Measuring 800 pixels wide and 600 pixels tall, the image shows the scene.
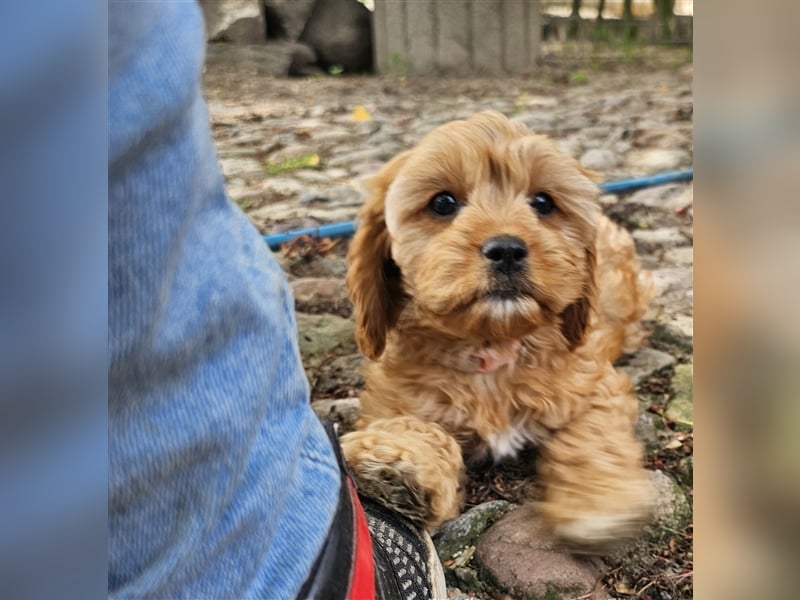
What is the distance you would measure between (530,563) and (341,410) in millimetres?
432

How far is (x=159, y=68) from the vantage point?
0.67 metres

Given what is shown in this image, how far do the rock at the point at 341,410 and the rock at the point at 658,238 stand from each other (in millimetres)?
576

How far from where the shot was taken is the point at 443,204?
4.12 ft

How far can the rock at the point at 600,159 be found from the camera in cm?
133

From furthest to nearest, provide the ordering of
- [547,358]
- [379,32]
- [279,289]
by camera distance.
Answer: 1. [547,358]
2. [379,32]
3. [279,289]

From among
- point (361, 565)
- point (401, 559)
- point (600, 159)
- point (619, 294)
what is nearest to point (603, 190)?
point (600, 159)

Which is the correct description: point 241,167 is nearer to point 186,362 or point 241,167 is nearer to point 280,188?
point 280,188

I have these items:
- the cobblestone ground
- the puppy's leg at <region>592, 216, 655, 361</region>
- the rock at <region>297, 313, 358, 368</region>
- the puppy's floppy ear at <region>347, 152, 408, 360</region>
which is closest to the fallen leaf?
the cobblestone ground

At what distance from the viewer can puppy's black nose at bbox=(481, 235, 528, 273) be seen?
1163 mm
